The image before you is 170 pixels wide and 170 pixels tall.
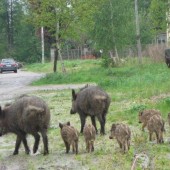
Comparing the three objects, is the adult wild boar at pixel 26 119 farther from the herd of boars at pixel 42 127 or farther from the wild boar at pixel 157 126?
the wild boar at pixel 157 126

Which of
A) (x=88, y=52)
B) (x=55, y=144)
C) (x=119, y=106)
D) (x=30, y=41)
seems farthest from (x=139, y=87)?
(x=30, y=41)

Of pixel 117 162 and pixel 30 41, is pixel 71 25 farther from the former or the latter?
pixel 30 41

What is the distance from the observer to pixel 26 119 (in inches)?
406

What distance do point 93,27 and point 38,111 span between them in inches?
1137

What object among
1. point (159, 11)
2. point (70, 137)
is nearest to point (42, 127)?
point (70, 137)

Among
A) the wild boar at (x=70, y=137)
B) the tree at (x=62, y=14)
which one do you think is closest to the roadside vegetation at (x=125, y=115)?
the wild boar at (x=70, y=137)

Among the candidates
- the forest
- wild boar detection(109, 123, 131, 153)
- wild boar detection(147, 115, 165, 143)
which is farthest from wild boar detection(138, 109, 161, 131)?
the forest

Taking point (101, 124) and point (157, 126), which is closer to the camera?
point (157, 126)

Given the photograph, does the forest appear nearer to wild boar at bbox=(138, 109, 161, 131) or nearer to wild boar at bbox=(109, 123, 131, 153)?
wild boar at bbox=(138, 109, 161, 131)

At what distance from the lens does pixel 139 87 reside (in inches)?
890

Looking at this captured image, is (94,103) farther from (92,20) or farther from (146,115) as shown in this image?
(92,20)

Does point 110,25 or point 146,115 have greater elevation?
point 110,25

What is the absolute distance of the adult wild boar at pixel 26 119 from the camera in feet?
33.8

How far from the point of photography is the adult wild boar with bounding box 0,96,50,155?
10289 millimetres
